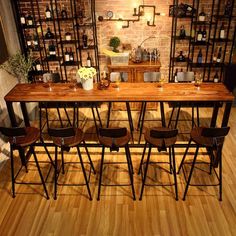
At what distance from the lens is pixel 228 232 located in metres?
2.83

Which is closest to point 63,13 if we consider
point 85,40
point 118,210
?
point 85,40

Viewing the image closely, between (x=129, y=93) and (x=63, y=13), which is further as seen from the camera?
(x=63, y=13)

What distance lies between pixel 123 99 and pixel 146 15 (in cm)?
243

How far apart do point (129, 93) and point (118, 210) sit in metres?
1.40

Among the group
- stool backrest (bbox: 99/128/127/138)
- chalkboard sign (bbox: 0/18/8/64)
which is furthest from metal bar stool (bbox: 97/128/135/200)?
chalkboard sign (bbox: 0/18/8/64)

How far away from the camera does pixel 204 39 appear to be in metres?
4.94

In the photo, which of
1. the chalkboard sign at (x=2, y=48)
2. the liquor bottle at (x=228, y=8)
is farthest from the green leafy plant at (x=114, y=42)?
the liquor bottle at (x=228, y=8)

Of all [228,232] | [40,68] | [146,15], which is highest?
[146,15]

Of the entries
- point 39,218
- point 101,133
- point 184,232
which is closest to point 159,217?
point 184,232

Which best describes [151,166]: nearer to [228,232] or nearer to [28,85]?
[228,232]

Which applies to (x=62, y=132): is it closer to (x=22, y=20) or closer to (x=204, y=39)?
(x=22, y=20)

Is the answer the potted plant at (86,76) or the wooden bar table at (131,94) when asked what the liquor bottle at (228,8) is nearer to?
the wooden bar table at (131,94)

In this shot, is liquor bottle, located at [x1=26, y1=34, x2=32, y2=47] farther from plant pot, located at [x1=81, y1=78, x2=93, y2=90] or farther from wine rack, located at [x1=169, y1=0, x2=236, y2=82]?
wine rack, located at [x1=169, y1=0, x2=236, y2=82]

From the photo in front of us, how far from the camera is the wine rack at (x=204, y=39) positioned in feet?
15.7
